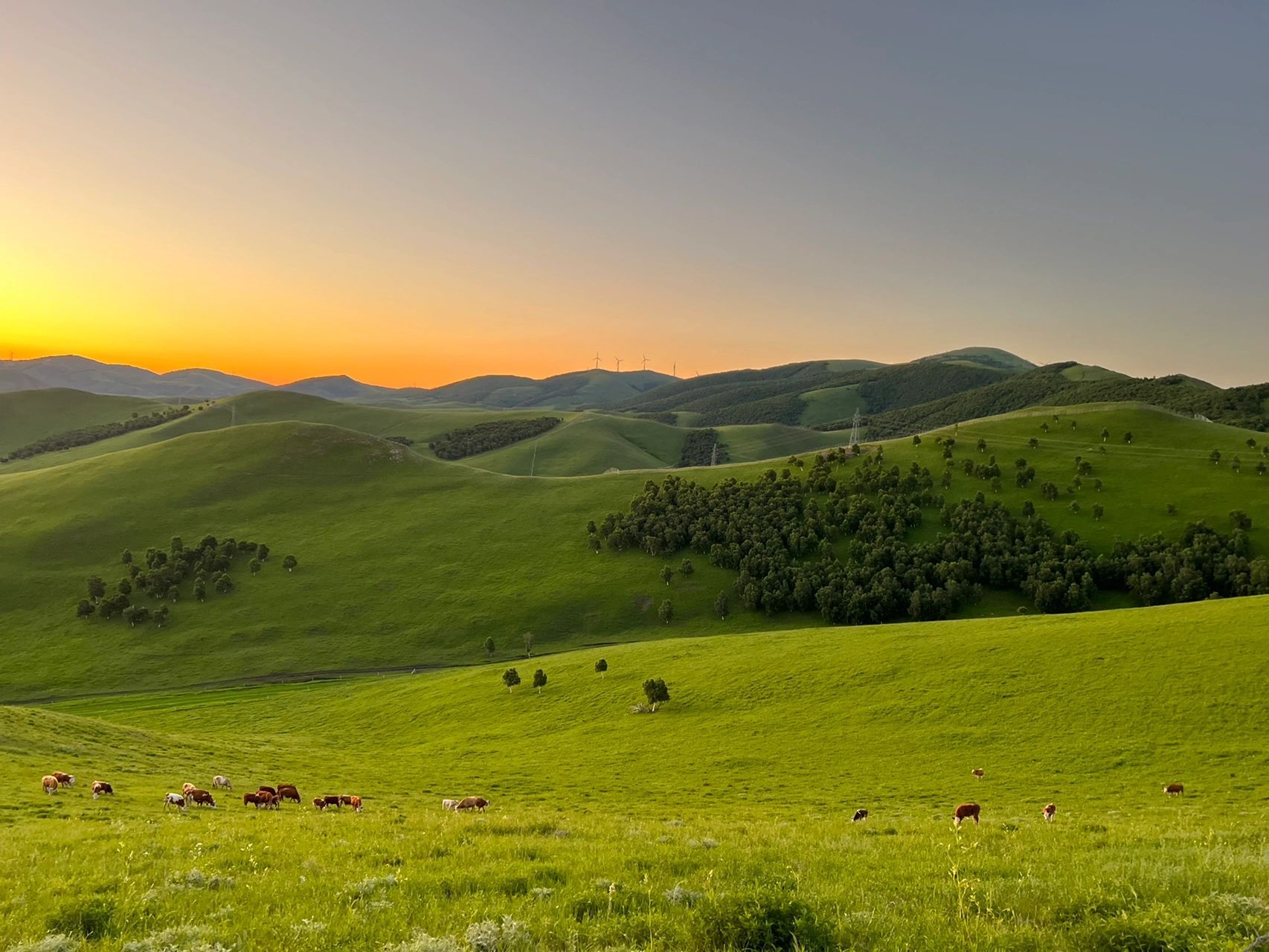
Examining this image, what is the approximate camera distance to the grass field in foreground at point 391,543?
4540 inches

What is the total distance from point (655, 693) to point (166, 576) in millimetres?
120921

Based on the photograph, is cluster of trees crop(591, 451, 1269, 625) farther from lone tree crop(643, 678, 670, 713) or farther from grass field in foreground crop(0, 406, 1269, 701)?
lone tree crop(643, 678, 670, 713)

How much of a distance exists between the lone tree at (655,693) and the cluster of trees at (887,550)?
54.9m

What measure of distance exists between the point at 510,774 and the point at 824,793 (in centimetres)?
2298

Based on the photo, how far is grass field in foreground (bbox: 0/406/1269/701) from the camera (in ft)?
378

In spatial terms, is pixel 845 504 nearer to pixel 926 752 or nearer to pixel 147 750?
pixel 926 752

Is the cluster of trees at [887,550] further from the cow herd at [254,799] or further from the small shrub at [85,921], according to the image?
the small shrub at [85,921]

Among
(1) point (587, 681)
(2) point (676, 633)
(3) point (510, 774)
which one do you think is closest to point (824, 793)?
(3) point (510, 774)

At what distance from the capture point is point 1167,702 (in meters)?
50.3

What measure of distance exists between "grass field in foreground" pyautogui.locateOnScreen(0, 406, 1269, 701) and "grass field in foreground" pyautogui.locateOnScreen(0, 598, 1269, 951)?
74.7 ft

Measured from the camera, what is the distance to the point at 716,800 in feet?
129

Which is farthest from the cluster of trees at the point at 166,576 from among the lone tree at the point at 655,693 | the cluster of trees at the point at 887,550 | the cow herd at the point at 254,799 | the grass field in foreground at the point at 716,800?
the cow herd at the point at 254,799

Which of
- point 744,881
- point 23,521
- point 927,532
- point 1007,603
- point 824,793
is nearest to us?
point 744,881

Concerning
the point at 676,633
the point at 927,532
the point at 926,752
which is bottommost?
the point at 676,633
